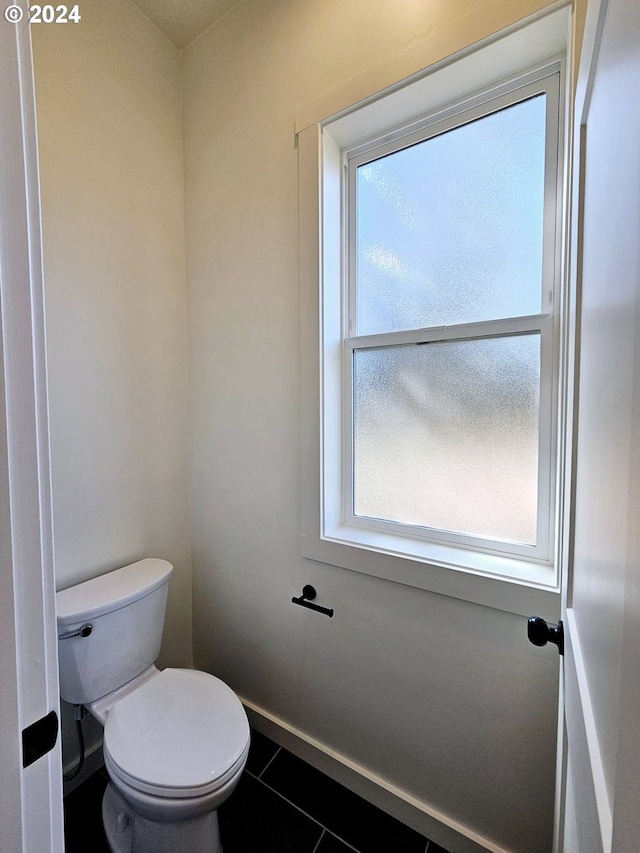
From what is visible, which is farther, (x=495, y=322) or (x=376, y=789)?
(x=376, y=789)

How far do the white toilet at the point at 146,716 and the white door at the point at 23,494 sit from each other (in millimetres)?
519

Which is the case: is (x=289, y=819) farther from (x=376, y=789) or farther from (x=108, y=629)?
(x=108, y=629)

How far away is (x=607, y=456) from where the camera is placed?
393 mm

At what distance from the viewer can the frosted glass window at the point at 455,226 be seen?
105 centimetres

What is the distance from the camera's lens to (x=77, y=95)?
4.11ft

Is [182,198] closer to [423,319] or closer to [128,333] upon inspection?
[128,333]

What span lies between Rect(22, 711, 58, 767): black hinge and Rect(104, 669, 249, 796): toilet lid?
0.59 metres

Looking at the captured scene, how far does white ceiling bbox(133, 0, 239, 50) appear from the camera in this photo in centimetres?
136

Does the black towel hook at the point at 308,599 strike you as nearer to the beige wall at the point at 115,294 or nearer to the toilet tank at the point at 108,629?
the toilet tank at the point at 108,629

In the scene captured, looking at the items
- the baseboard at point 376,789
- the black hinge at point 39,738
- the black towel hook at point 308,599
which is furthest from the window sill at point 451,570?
the black hinge at point 39,738

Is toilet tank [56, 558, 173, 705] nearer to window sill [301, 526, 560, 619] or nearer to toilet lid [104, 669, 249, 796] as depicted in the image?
toilet lid [104, 669, 249, 796]

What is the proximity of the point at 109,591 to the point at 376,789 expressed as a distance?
1.10m

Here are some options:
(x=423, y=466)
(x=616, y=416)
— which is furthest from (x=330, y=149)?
(x=616, y=416)

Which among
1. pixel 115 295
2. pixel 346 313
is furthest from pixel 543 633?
pixel 115 295
